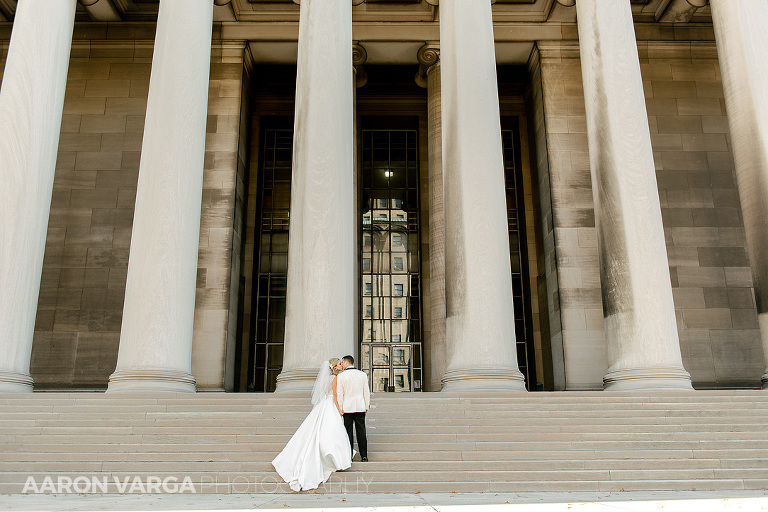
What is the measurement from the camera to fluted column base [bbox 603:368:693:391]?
28.9 m

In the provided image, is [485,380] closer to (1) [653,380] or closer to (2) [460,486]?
(1) [653,380]

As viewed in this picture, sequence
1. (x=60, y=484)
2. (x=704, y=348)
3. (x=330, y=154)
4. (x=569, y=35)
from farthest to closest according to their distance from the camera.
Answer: (x=569, y=35) → (x=704, y=348) → (x=330, y=154) → (x=60, y=484)

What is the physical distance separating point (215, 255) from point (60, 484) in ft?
80.4

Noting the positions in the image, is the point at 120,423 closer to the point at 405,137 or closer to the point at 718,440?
the point at 718,440

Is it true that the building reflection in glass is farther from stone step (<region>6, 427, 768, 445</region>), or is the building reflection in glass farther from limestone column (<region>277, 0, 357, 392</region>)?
stone step (<region>6, 427, 768, 445</region>)

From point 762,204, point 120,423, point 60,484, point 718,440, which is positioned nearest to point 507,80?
point 762,204

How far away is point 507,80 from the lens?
54.0m

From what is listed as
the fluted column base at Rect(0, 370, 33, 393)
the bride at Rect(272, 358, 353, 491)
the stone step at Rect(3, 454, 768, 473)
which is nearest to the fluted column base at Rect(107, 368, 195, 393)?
the fluted column base at Rect(0, 370, 33, 393)

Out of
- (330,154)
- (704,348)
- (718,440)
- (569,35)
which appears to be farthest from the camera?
(569,35)

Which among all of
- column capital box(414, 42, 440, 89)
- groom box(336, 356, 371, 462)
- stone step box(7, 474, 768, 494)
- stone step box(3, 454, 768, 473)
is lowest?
stone step box(7, 474, 768, 494)

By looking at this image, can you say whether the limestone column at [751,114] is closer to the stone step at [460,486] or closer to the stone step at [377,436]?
the stone step at [377,436]

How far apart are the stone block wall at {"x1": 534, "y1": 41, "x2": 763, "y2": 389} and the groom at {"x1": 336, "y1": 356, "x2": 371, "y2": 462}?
23751 millimetres

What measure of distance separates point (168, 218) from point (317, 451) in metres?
16.4

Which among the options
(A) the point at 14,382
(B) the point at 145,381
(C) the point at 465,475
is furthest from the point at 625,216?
(A) the point at 14,382
